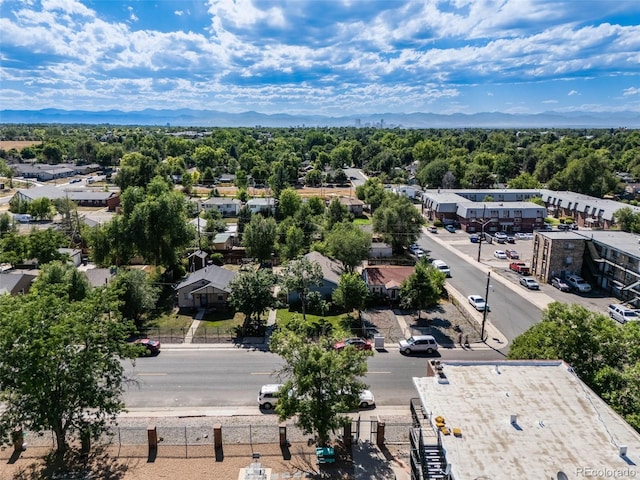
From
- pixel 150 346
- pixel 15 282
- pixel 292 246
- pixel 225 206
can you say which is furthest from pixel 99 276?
pixel 225 206

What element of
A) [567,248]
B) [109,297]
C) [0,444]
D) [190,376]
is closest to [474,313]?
[567,248]

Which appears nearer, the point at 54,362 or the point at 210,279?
the point at 54,362

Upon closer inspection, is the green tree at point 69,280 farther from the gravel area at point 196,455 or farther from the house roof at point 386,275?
the house roof at point 386,275

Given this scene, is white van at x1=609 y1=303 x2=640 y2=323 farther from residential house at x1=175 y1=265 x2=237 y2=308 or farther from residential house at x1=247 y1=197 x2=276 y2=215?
Answer: residential house at x1=247 y1=197 x2=276 y2=215

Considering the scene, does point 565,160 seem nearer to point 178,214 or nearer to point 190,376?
point 178,214

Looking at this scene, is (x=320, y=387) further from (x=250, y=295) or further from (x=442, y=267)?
(x=442, y=267)

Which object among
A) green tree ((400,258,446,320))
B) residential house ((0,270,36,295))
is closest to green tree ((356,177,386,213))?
green tree ((400,258,446,320))
